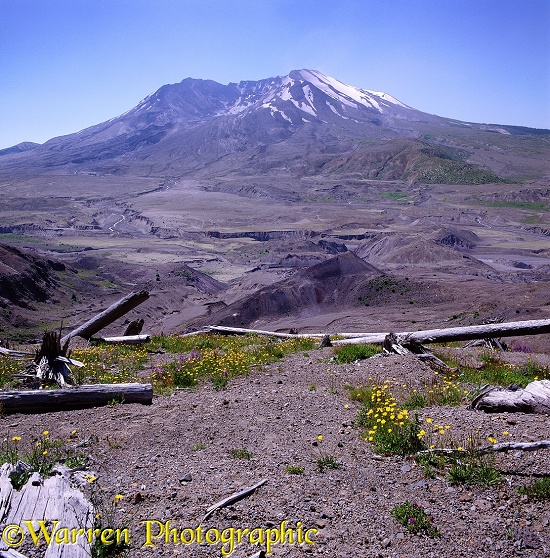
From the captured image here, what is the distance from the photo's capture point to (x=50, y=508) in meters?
3.87

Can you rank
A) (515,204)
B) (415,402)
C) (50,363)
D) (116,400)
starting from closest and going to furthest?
(415,402) < (116,400) < (50,363) < (515,204)

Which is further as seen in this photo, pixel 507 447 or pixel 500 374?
pixel 500 374

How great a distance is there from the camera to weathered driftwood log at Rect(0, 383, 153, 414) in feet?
21.4

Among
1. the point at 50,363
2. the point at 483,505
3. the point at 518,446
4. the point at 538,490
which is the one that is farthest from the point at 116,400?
the point at 538,490

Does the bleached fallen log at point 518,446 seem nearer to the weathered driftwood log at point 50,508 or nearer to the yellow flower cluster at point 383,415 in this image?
the yellow flower cluster at point 383,415

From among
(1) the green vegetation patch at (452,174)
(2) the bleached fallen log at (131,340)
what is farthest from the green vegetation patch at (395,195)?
(2) the bleached fallen log at (131,340)

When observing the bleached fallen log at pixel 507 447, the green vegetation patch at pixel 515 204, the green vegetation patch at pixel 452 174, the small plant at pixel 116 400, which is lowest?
the small plant at pixel 116 400

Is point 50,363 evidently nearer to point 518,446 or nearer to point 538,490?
point 518,446

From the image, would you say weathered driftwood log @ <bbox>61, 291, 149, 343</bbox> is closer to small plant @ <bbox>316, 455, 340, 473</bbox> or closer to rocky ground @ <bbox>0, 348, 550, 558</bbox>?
rocky ground @ <bbox>0, 348, 550, 558</bbox>

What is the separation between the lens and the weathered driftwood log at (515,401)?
5617 mm

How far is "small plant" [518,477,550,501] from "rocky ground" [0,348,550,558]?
7 cm

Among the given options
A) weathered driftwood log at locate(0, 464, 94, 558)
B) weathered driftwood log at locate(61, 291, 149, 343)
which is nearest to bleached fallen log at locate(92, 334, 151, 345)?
weathered driftwood log at locate(61, 291, 149, 343)

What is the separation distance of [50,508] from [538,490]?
3.67 m

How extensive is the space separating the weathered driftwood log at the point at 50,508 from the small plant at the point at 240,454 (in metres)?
1.46
